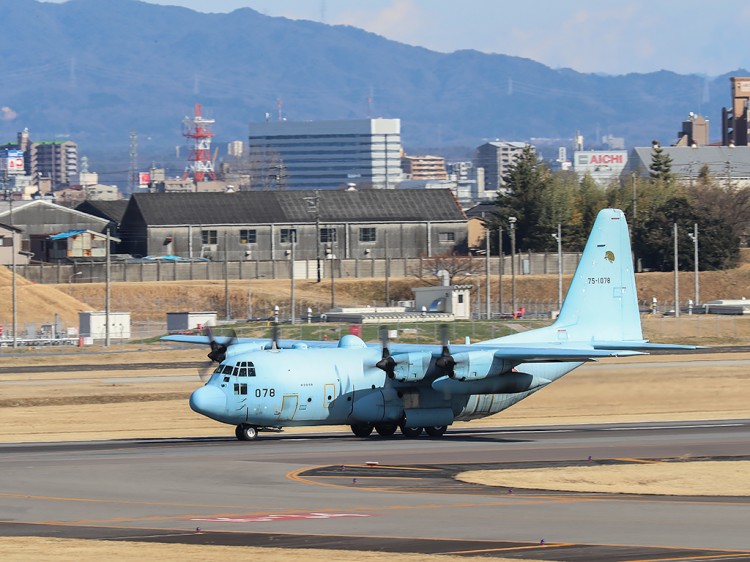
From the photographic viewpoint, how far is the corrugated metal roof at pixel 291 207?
476ft


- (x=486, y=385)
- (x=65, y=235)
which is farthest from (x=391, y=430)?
(x=65, y=235)

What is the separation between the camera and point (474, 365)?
148 feet

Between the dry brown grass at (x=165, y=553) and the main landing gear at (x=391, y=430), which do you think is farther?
the main landing gear at (x=391, y=430)

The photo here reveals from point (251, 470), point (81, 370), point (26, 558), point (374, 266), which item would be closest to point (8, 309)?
point (81, 370)

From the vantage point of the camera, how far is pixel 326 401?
4472cm

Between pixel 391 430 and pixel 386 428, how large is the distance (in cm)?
26

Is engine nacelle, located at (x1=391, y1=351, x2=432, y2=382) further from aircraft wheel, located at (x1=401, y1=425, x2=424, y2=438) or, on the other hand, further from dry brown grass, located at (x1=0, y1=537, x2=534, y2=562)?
dry brown grass, located at (x1=0, y1=537, x2=534, y2=562)

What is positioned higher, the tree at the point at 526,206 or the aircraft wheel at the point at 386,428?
the tree at the point at 526,206

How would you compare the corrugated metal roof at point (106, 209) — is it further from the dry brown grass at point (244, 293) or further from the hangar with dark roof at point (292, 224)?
the dry brown grass at point (244, 293)

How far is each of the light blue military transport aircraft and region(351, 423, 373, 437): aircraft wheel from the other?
4 cm

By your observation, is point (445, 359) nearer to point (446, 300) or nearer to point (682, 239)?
point (446, 300)

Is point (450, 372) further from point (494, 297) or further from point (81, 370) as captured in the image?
point (494, 297)

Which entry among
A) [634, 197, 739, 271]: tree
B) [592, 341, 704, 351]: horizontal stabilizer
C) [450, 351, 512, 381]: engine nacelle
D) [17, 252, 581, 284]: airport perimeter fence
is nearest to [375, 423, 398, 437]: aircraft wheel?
[450, 351, 512, 381]: engine nacelle

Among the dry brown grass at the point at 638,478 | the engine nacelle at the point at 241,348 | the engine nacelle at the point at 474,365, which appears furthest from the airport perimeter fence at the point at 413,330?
the dry brown grass at the point at 638,478
